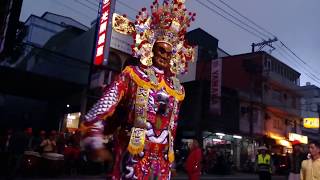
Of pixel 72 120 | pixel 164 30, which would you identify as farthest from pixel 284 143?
pixel 164 30

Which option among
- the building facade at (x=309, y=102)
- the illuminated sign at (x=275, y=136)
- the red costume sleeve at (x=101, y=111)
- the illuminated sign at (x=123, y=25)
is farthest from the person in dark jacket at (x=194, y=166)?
the building facade at (x=309, y=102)

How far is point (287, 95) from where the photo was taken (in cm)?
4147

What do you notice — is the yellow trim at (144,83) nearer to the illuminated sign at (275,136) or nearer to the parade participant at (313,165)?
the parade participant at (313,165)

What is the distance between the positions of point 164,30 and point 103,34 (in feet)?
47.4

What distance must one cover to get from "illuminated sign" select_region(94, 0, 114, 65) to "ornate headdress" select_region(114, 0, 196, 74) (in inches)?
549

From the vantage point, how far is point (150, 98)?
12.5 feet

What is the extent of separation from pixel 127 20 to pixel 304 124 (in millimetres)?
44226

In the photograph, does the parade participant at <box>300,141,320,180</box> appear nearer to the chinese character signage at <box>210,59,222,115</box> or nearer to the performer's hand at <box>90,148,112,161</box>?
the performer's hand at <box>90,148,112,161</box>

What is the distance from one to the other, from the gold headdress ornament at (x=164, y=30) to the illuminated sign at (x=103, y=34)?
13.9 m

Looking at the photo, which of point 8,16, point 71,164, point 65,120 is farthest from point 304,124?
point 8,16

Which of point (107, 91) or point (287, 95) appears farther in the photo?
point (287, 95)

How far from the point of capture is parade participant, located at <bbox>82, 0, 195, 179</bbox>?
353cm

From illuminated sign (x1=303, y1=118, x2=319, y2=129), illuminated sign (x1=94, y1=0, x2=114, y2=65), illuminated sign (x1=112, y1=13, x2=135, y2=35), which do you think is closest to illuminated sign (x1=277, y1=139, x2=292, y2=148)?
illuminated sign (x1=303, y1=118, x2=319, y2=129)

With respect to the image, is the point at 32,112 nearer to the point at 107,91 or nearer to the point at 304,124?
the point at 107,91
